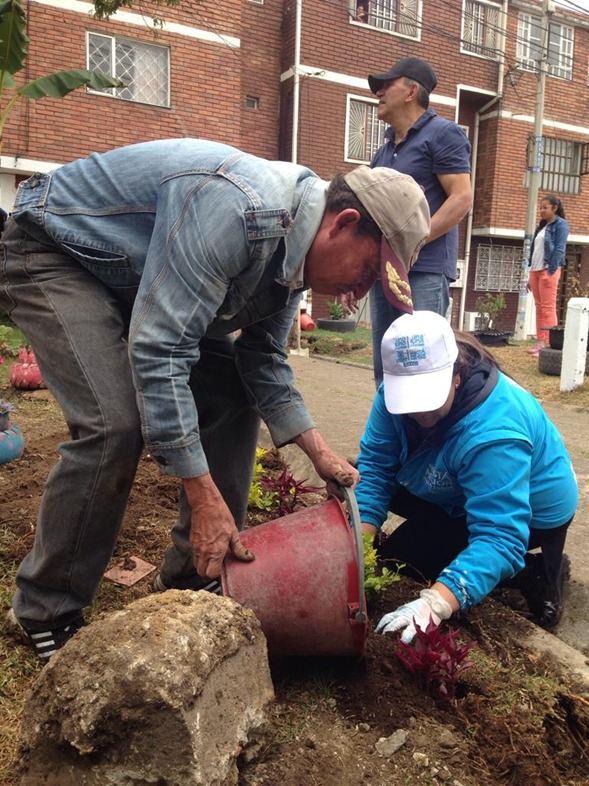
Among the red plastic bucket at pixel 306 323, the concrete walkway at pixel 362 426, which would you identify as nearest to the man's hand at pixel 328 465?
the concrete walkway at pixel 362 426

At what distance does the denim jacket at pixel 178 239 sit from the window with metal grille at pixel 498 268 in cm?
1661

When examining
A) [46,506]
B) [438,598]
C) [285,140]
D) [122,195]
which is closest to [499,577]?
[438,598]

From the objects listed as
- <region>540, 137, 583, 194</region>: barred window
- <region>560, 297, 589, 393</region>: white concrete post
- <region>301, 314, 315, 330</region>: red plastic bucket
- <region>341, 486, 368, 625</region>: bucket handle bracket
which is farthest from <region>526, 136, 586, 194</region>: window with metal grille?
<region>341, 486, 368, 625</region>: bucket handle bracket

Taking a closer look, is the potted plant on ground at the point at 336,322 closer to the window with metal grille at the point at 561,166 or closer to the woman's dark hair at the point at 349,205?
the window with metal grille at the point at 561,166

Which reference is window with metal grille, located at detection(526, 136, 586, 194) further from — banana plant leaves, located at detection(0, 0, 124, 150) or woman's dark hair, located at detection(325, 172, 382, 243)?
woman's dark hair, located at detection(325, 172, 382, 243)

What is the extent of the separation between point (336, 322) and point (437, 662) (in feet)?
39.7

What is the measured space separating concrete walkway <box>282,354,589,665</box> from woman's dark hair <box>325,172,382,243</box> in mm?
1534

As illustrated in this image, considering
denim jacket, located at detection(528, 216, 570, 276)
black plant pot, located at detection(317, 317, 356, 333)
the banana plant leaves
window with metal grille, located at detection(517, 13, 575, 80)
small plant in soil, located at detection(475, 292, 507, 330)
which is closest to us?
the banana plant leaves

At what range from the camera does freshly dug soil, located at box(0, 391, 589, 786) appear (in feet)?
5.41

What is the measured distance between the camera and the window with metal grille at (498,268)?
1781 cm

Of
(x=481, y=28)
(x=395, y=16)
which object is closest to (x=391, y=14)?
(x=395, y=16)

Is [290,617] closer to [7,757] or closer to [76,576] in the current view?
[76,576]

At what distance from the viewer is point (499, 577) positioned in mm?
2166

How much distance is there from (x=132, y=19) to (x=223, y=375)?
12166 millimetres
